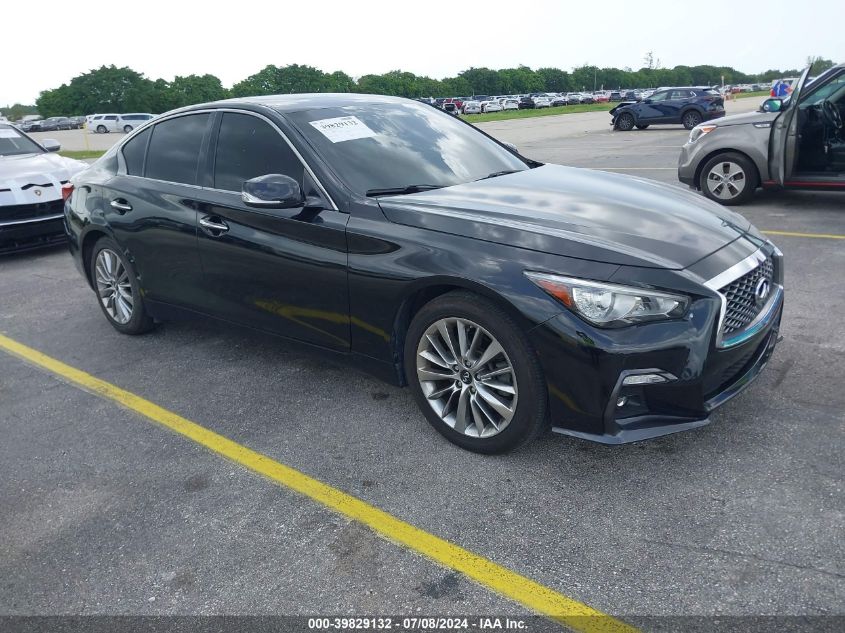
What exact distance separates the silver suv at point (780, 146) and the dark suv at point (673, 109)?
18.0m

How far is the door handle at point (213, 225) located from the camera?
4.21 meters

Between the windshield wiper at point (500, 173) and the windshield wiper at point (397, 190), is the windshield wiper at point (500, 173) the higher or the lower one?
the higher one

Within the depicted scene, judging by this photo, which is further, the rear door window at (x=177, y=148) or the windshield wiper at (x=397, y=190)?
the rear door window at (x=177, y=148)

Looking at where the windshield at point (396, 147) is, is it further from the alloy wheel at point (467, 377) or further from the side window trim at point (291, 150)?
the alloy wheel at point (467, 377)

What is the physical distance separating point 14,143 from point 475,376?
857 centimetres

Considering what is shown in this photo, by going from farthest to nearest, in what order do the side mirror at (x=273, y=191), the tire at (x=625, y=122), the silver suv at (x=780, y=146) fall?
the tire at (x=625, y=122)
the silver suv at (x=780, y=146)
the side mirror at (x=273, y=191)

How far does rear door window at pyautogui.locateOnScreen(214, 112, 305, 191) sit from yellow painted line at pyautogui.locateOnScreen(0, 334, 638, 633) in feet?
4.59

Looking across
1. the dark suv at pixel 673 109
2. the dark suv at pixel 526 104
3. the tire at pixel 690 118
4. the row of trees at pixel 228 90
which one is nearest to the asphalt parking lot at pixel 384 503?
the tire at pixel 690 118

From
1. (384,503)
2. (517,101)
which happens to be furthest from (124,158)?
(517,101)

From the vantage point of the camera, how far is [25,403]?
172 inches

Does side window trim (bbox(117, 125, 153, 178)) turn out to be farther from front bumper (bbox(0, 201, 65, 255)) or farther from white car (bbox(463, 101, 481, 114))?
white car (bbox(463, 101, 481, 114))

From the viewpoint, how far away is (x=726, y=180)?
8984mm

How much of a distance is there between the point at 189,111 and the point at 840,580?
172 inches

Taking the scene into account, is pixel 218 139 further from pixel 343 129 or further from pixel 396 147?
pixel 396 147
